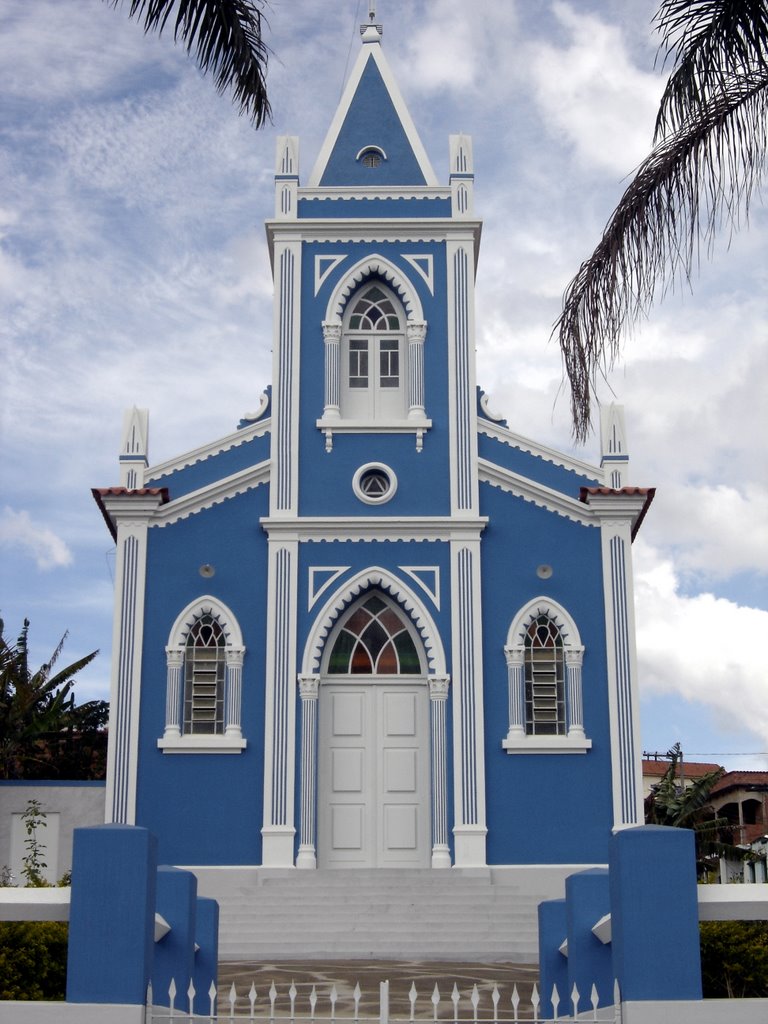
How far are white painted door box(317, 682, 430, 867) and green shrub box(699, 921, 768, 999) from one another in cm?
972

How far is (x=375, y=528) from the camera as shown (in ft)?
68.1

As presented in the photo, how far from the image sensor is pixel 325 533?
20797 mm

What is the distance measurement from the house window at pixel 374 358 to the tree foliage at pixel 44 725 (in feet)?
28.2

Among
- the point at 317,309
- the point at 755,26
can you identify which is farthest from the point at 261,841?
the point at 755,26

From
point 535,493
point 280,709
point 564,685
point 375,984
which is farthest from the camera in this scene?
point 535,493

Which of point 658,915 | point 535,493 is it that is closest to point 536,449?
point 535,493

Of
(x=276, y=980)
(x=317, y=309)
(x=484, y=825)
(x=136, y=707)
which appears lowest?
(x=276, y=980)

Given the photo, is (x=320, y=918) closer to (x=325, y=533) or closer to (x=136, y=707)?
(x=136, y=707)

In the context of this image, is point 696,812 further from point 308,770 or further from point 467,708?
point 308,770

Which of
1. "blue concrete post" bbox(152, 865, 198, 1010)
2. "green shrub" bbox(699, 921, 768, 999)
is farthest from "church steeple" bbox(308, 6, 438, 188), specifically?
"blue concrete post" bbox(152, 865, 198, 1010)

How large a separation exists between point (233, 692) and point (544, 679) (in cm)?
452

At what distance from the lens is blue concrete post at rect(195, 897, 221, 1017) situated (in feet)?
31.5

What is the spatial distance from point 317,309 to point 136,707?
670cm

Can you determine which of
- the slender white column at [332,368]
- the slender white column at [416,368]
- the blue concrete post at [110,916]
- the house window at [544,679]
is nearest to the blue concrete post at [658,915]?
the blue concrete post at [110,916]
